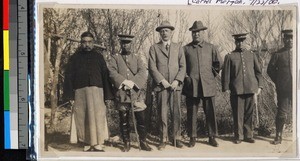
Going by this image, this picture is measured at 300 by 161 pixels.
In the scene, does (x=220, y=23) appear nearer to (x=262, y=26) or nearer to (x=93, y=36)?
(x=262, y=26)

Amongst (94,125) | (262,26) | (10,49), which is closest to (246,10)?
(262,26)

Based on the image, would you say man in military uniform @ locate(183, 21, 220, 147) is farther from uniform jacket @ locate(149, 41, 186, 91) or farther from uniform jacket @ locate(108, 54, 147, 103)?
uniform jacket @ locate(108, 54, 147, 103)

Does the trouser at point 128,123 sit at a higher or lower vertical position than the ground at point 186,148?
higher

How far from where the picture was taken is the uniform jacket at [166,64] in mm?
1767

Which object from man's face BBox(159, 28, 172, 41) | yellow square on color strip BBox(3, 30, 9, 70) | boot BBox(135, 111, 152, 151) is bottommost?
boot BBox(135, 111, 152, 151)

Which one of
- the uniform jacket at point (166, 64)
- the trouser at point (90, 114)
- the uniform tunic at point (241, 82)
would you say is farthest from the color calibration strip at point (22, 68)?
the uniform tunic at point (241, 82)

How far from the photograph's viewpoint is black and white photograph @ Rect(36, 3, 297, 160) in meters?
1.77

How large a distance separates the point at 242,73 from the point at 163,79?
25 cm

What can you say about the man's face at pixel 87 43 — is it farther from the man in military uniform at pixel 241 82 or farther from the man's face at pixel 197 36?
the man in military uniform at pixel 241 82

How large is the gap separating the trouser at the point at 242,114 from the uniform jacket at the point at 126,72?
0.97 ft

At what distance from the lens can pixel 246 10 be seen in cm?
178

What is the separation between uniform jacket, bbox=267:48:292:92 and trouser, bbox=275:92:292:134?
0.03 m
